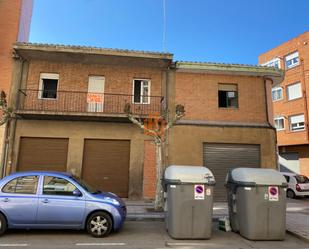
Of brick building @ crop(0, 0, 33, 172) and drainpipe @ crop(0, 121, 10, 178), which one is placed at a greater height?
brick building @ crop(0, 0, 33, 172)

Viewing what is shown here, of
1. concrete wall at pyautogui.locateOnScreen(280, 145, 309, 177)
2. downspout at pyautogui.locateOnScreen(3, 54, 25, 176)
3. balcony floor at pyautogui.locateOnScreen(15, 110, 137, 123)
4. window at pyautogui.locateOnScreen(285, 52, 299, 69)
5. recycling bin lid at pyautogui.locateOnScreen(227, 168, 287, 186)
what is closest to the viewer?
recycling bin lid at pyautogui.locateOnScreen(227, 168, 287, 186)

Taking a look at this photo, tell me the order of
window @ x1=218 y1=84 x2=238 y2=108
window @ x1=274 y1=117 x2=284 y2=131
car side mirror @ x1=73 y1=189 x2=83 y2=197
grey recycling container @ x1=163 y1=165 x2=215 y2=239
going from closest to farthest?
grey recycling container @ x1=163 y1=165 x2=215 y2=239 → car side mirror @ x1=73 y1=189 x2=83 y2=197 → window @ x1=218 y1=84 x2=238 y2=108 → window @ x1=274 y1=117 x2=284 y2=131

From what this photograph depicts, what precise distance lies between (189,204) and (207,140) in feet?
23.9

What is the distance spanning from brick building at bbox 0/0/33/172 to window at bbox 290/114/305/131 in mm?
21097

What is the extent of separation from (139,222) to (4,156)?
7490 mm

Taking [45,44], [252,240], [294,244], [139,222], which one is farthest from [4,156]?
[294,244]

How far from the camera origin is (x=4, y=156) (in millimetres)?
12453

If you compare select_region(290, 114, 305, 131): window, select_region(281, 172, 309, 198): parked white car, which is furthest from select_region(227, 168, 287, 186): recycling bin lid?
select_region(290, 114, 305, 131): window

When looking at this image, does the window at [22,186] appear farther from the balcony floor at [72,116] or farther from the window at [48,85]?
the window at [48,85]

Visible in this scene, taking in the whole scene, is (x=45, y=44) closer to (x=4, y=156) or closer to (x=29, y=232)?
(x=4, y=156)

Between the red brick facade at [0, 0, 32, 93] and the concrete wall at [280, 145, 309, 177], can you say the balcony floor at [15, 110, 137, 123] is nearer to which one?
the red brick facade at [0, 0, 32, 93]

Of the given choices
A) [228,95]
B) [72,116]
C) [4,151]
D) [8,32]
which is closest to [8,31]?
[8,32]

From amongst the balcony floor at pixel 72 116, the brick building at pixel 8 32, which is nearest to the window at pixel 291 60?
the balcony floor at pixel 72 116

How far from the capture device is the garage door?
1362 cm
